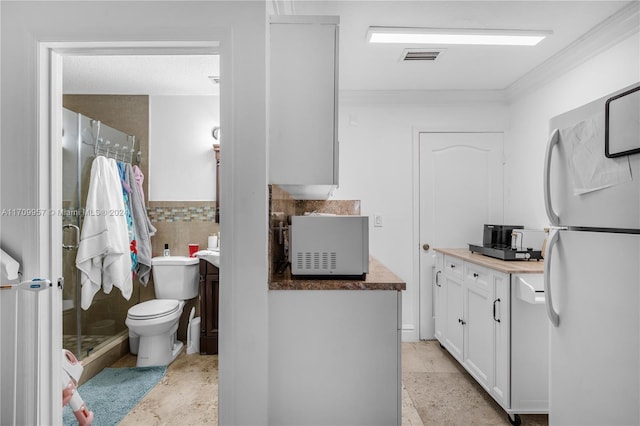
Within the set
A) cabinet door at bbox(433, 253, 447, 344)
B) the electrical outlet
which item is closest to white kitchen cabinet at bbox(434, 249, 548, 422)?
cabinet door at bbox(433, 253, 447, 344)

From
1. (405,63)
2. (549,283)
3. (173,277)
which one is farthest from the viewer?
(173,277)

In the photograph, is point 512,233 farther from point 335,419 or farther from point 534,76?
point 335,419

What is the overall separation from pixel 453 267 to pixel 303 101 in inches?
82.3

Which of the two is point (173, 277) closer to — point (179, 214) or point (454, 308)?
point (179, 214)

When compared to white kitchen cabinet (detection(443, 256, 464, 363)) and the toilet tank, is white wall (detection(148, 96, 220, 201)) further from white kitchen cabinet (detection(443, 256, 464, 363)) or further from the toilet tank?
white kitchen cabinet (detection(443, 256, 464, 363))

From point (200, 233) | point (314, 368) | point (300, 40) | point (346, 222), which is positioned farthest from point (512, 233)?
point (200, 233)

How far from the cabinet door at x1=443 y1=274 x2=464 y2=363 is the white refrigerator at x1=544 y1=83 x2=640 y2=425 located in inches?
44.1

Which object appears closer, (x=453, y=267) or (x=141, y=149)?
(x=453, y=267)

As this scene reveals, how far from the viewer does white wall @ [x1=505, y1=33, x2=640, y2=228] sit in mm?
2168

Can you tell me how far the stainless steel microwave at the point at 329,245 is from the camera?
57.9 inches

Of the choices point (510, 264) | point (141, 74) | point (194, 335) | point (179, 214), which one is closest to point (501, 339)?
point (510, 264)

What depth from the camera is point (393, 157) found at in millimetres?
3457

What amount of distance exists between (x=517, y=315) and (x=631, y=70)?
5.39ft

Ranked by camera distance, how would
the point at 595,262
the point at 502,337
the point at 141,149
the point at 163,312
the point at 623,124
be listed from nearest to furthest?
1. the point at 623,124
2. the point at 595,262
3. the point at 502,337
4. the point at 163,312
5. the point at 141,149
